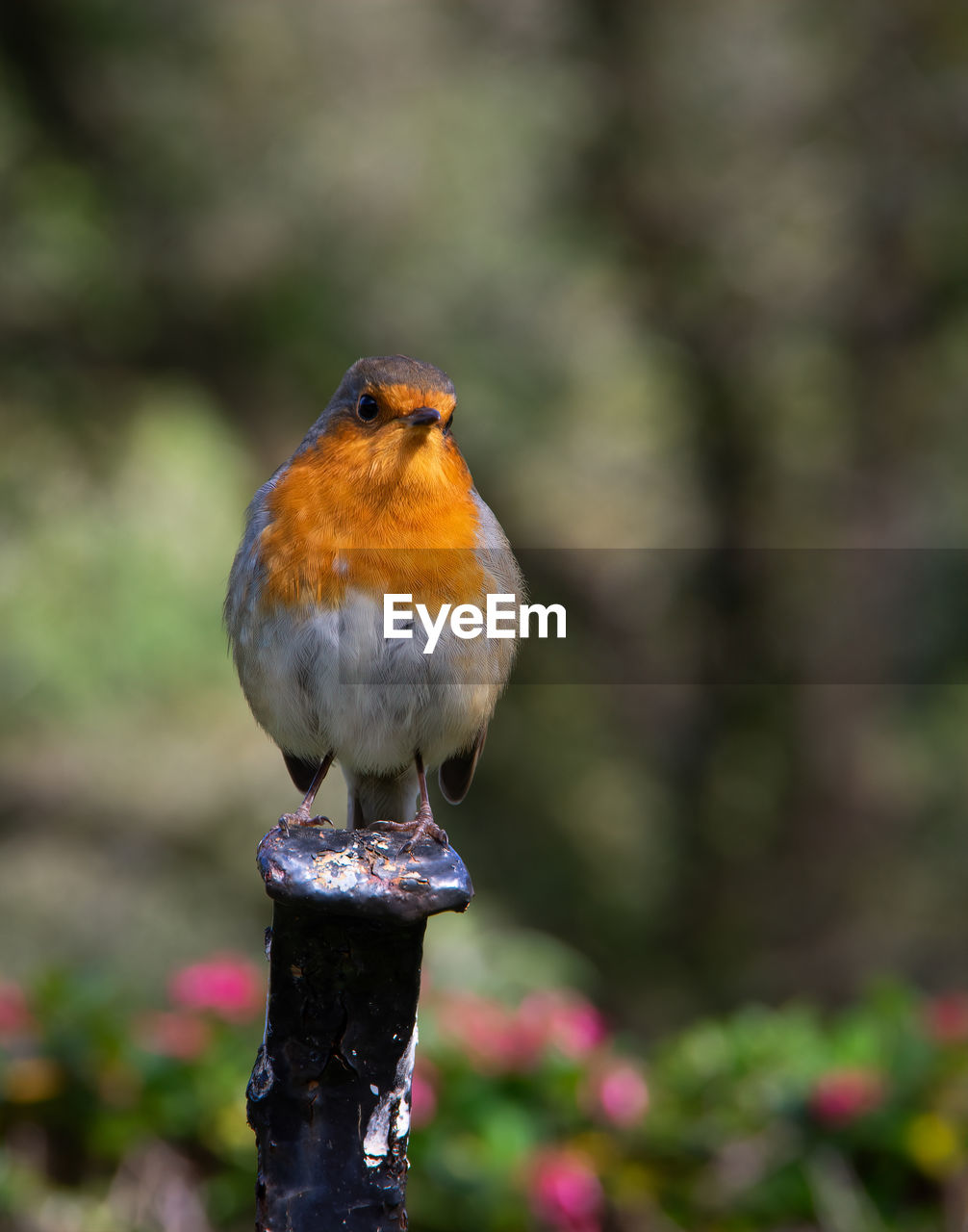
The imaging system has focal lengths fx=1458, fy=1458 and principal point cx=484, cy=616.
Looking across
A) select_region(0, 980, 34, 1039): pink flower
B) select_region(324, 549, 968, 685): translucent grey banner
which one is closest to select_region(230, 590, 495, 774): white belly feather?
select_region(0, 980, 34, 1039): pink flower

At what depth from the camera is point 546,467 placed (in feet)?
27.8

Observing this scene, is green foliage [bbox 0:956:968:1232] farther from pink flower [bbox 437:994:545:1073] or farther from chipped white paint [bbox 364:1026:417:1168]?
chipped white paint [bbox 364:1026:417:1168]

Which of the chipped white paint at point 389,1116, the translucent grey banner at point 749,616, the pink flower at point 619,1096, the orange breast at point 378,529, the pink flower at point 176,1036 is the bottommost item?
the translucent grey banner at point 749,616

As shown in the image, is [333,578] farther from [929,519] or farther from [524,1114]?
[929,519]

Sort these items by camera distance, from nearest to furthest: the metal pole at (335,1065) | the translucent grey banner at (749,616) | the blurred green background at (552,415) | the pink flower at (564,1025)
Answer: the metal pole at (335,1065)
the pink flower at (564,1025)
the blurred green background at (552,415)
the translucent grey banner at (749,616)

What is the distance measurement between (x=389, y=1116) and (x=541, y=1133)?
4.72 feet

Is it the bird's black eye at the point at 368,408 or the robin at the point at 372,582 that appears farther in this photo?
→ the bird's black eye at the point at 368,408

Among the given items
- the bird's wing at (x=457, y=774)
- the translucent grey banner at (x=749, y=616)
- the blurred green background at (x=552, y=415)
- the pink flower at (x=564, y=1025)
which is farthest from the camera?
the translucent grey banner at (x=749, y=616)

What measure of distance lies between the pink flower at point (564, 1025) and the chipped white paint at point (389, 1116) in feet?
4.81

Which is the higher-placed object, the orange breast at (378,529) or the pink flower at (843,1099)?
the orange breast at (378,529)

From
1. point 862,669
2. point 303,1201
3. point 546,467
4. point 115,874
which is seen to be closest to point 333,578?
point 303,1201

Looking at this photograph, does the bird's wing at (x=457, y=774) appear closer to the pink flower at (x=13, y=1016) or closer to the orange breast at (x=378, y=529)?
the orange breast at (x=378, y=529)

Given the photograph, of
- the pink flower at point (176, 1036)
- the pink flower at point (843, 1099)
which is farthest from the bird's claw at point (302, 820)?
the pink flower at point (843, 1099)

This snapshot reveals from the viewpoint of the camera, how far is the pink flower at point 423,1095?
3000 millimetres
